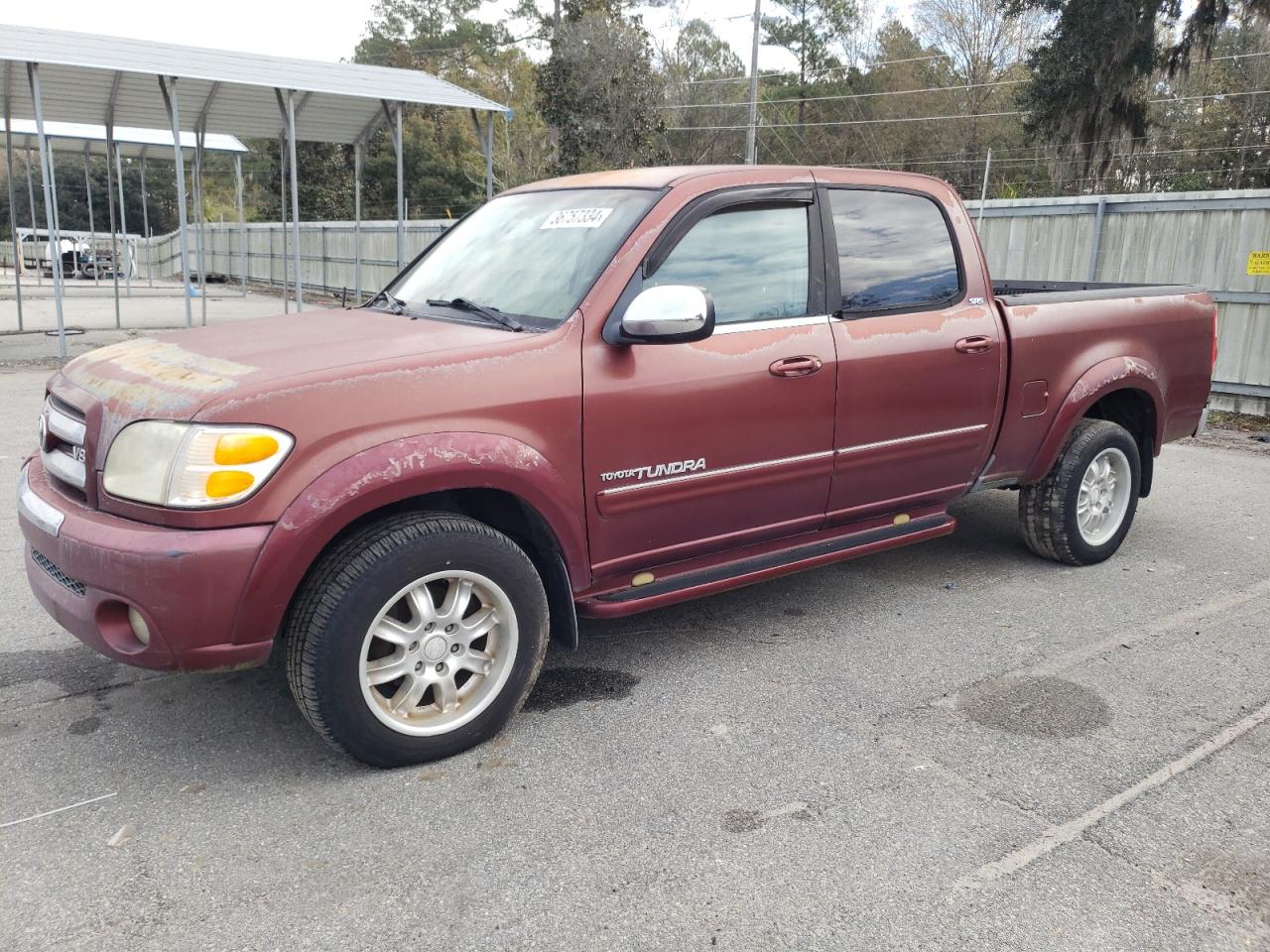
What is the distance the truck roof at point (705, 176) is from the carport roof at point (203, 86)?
969cm

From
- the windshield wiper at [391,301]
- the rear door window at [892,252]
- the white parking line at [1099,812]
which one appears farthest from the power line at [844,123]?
the white parking line at [1099,812]

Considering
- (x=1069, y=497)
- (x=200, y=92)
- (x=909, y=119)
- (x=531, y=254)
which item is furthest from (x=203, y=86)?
(x=909, y=119)

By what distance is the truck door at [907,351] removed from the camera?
13.7 ft

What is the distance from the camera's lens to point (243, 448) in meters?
2.84

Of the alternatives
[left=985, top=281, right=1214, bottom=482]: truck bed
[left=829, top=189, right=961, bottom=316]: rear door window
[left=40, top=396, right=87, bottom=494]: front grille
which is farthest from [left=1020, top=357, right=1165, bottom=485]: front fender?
[left=40, top=396, right=87, bottom=494]: front grille

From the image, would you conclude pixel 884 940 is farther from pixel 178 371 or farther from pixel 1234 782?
pixel 178 371

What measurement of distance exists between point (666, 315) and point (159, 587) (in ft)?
5.65

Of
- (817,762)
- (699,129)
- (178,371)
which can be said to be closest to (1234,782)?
(817,762)

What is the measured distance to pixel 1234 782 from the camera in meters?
3.20

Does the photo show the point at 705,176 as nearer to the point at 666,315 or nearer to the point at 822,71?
A: the point at 666,315

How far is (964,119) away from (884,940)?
4253 centimetres

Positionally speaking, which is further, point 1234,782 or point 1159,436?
point 1159,436

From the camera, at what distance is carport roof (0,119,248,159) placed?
800 inches

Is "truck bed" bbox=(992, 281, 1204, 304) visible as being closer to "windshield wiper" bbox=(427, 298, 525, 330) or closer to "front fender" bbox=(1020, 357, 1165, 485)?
"front fender" bbox=(1020, 357, 1165, 485)
